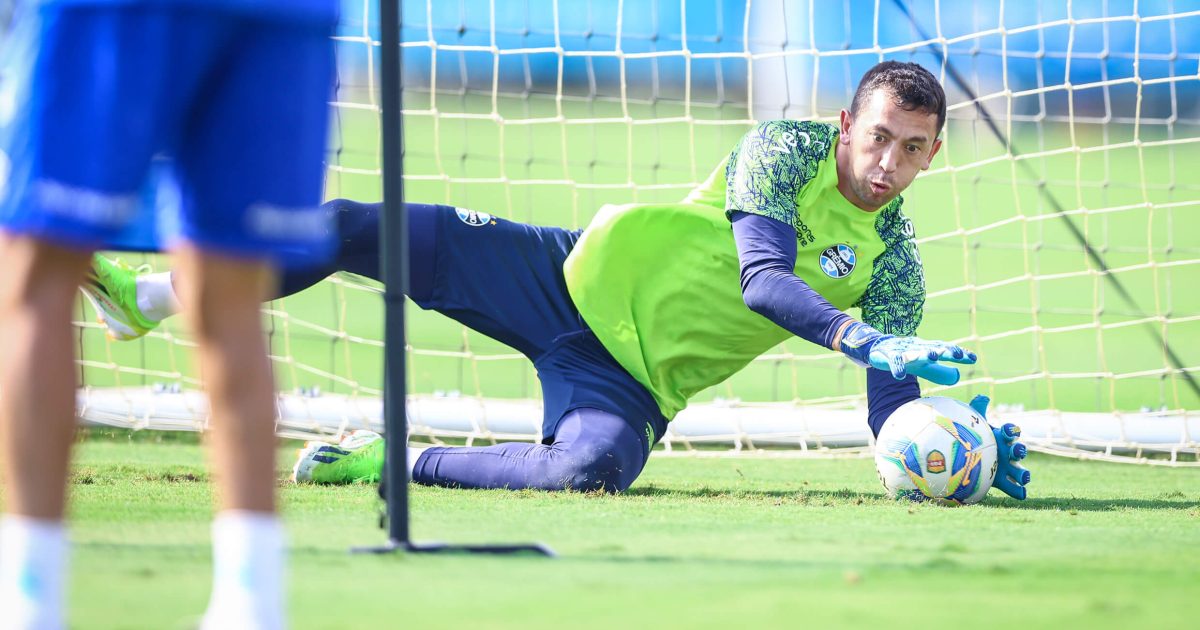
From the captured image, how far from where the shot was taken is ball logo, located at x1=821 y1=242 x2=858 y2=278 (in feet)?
11.6

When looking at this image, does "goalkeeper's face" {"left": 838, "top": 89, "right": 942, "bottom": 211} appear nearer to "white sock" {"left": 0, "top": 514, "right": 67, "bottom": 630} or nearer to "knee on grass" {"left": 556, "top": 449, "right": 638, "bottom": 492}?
"knee on grass" {"left": 556, "top": 449, "right": 638, "bottom": 492}

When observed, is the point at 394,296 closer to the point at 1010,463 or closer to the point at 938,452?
the point at 938,452

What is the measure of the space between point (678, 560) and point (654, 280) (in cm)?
145

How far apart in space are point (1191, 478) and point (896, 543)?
201cm

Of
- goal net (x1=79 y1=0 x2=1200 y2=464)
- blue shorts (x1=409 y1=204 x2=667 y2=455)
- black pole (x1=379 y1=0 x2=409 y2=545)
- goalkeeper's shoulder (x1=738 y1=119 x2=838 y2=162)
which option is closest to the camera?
black pole (x1=379 y1=0 x2=409 y2=545)

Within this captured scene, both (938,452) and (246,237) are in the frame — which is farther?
(938,452)

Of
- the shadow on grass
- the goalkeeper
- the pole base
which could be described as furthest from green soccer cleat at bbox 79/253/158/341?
the pole base

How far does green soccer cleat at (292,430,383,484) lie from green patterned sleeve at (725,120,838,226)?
1.10 m

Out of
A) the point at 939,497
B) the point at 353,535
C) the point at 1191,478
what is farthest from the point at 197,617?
the point at 1191,478

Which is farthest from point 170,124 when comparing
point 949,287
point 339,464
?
point 949,287

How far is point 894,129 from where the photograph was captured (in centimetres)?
342

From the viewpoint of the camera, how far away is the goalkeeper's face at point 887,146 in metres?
3.41

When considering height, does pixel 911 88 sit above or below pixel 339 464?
above

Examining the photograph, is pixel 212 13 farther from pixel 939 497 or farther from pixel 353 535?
pixel 939 497
